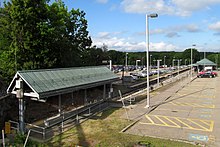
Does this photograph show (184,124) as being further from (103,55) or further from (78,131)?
(103,55)

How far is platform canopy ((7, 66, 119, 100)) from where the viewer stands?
14295 mm

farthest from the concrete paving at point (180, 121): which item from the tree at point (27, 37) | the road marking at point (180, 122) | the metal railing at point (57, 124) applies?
the tree at point (27, 37)

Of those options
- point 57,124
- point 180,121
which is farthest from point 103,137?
point 180,121

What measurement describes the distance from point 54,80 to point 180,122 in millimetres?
9002

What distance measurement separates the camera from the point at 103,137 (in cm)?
1362

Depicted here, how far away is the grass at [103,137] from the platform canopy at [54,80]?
8.59ft

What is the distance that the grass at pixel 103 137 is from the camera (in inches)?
490

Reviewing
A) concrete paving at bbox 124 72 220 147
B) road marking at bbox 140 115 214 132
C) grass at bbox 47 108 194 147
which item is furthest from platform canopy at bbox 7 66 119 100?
road marking at bbox 140 115 214 132

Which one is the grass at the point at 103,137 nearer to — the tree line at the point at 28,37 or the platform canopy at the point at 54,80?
the platform canopy at the point at 54,80

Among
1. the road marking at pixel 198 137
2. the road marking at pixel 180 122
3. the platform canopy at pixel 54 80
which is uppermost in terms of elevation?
the platform canopy at pixel 54 80

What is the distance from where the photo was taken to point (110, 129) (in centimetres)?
1517

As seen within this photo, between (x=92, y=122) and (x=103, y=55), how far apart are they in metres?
37.8

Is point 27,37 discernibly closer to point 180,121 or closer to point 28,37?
point 28,37

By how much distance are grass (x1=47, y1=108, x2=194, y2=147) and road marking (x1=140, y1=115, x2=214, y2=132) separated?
1.95m
